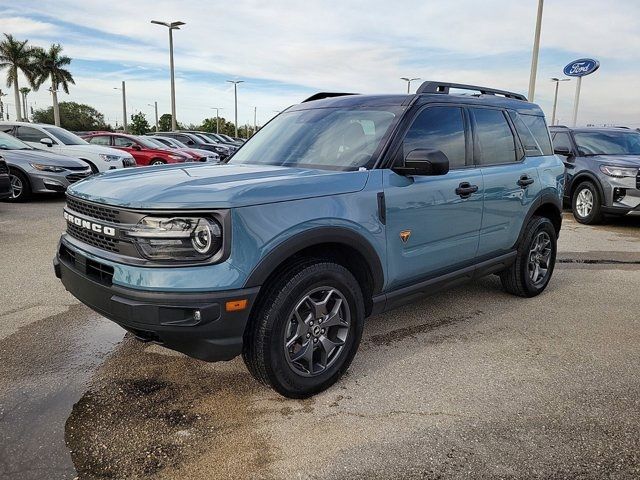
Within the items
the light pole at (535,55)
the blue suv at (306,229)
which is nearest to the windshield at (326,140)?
the blue suv at (306,229)

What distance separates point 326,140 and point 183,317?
5.71 feet

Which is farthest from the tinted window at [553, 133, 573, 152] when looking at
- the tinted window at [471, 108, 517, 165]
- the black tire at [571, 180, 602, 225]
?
the tinted window at [471, 108, 517, 165]

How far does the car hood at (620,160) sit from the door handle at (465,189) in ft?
20.8

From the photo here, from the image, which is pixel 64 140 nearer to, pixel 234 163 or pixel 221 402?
pixel 234 163

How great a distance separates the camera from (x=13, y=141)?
10.8m

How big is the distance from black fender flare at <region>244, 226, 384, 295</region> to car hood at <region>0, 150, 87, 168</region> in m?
9.12

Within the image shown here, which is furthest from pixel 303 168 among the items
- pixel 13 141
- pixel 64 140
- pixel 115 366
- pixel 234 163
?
pixel 64 140

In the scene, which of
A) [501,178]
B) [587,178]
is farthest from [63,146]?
[587,178]

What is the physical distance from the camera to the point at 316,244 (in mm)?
2881

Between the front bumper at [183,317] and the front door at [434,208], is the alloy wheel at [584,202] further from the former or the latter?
the front bumper at [183,317]

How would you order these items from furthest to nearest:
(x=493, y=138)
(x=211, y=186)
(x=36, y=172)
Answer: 1. (x=36, y=172)
2. (x=493, y=138)
3. (x=211, y=186)

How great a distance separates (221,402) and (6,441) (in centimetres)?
107

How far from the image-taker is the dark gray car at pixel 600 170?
8.73 metres

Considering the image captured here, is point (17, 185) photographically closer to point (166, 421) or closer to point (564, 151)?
point (166, 421)
